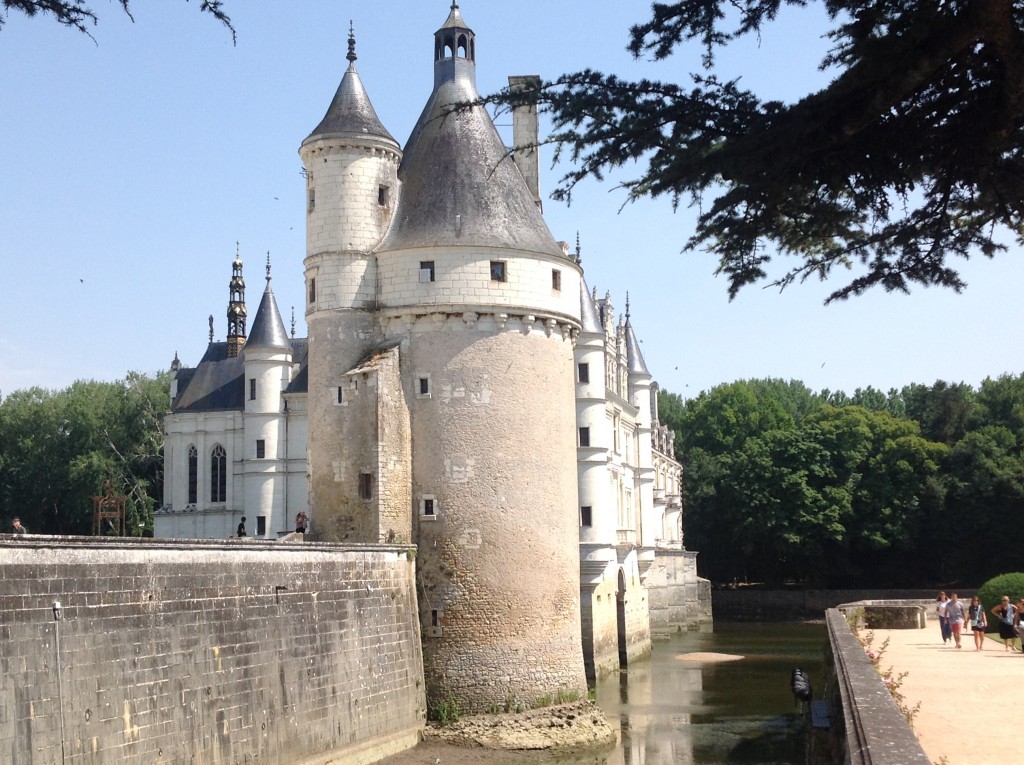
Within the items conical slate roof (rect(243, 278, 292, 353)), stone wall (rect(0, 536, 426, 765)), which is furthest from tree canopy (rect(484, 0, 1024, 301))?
conical slate roof (rect(243, 278, 292, 353))

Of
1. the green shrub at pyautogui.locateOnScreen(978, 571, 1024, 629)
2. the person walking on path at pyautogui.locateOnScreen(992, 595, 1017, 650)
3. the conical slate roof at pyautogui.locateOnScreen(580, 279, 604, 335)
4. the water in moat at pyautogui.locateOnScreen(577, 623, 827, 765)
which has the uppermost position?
the conical slate roof at pyautogui.locateOnScreen(580, 279, 604, 335)

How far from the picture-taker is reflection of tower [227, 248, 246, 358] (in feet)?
186

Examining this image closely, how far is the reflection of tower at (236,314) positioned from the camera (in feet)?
186

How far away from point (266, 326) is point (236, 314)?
9662 millimetres

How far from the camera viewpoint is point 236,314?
5816 centimetres

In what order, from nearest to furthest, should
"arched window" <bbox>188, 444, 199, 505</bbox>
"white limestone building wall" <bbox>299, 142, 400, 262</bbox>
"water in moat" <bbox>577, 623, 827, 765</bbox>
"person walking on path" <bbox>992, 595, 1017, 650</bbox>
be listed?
"water in moat" <bbox>577, 623, 827, 765</bbox>, "person walking on path" <bbox>992, 595, 1017, 650</bbox>, "white limestone building wall" <bbox>299, 142, 400, 262</bbox>, "arched window" <bbox>188, 444, 199, 505</bbox>

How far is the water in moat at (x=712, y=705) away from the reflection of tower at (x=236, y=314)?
2416cm

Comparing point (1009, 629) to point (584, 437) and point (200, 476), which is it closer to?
point (584, 437)

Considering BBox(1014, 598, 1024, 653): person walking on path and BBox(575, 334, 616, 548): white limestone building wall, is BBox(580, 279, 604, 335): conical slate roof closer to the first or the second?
Result: BBox(575, 334, 616, 548): white limestone building wall

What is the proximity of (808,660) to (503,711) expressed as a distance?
18648mm

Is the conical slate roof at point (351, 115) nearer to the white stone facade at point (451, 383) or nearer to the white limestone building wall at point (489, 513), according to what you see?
the white stone facade at point (451, 383)

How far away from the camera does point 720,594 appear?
67500 millimetres

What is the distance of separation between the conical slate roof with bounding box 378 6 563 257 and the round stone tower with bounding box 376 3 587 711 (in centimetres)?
4

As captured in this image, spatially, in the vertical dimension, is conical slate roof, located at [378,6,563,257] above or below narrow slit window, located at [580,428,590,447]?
above
